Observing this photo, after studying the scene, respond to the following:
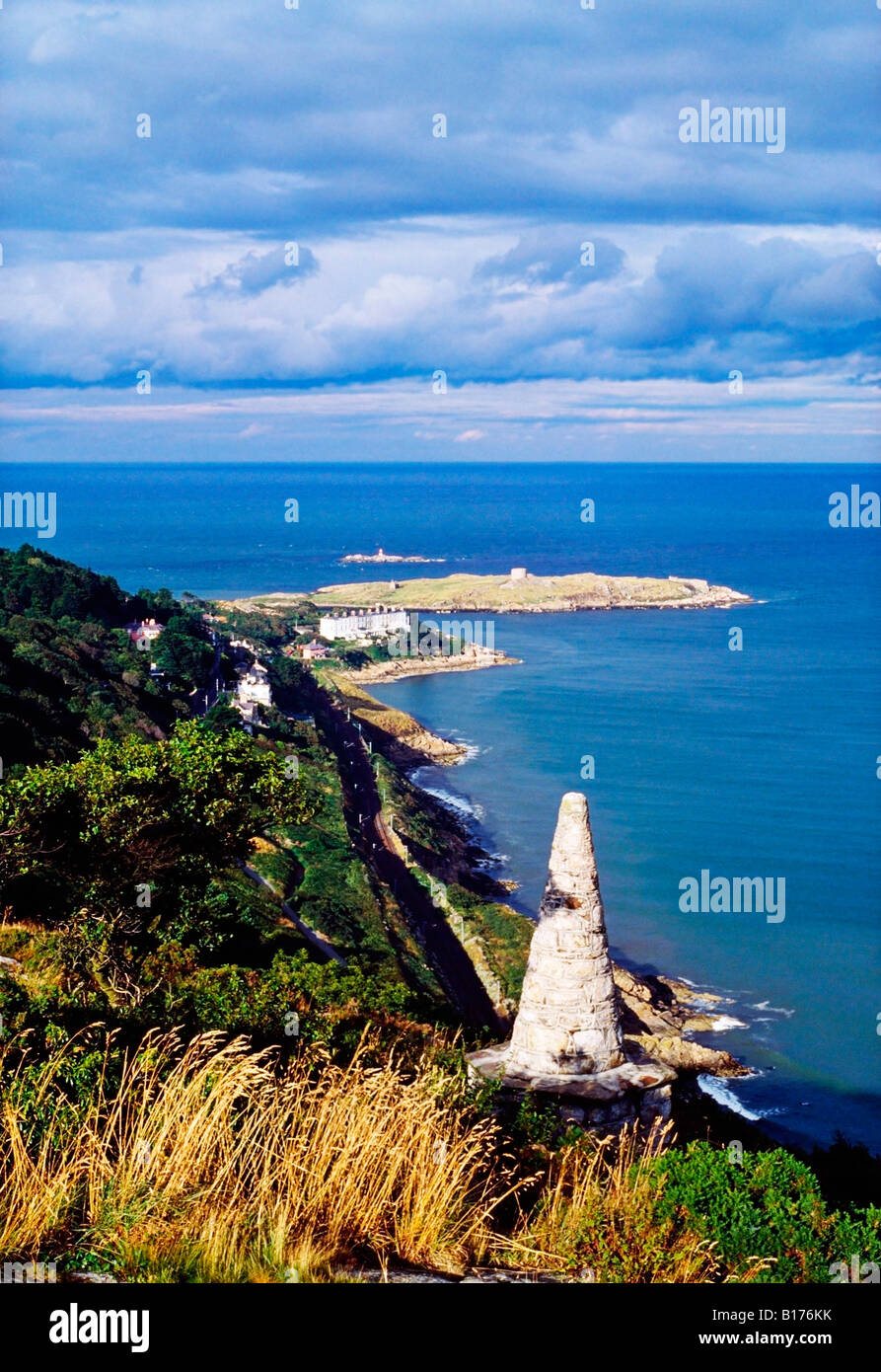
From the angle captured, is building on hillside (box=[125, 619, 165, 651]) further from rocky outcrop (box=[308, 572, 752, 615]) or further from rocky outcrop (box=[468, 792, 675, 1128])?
rocky outcrop (box=[308, 572, 752, 615])

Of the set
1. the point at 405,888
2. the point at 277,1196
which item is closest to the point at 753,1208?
the point at 277,1196

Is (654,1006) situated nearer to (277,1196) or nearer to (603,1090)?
(603,1090)

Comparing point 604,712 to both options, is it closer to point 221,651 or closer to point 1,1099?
point 221,651

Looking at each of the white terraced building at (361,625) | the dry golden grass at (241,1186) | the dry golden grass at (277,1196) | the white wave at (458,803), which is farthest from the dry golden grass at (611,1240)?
the white terraced building at (361,625)

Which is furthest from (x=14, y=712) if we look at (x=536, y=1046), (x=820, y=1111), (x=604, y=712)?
(x=604, y=712)

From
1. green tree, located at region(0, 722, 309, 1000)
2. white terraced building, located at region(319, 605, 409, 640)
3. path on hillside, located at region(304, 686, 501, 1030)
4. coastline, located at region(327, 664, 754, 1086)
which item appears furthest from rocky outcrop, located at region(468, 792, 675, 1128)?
white terraced building, located at region(319, 605, 409, 640)

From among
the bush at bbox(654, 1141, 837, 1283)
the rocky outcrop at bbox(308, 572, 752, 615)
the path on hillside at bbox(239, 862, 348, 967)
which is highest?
the rocky outcrop at bbox(308, 572, 752, 615)

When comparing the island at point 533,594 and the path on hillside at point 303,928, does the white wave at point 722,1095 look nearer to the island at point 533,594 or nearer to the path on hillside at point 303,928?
the path on hillside at point 303,928
